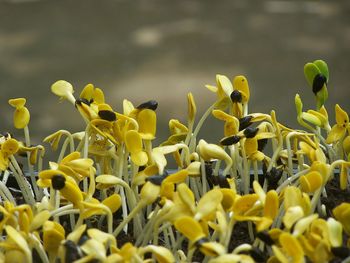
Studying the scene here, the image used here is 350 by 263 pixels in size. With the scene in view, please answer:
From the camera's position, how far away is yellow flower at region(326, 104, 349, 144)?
1010mm

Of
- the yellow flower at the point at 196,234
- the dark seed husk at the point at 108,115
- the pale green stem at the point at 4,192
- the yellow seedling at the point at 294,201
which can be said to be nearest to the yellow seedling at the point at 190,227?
the yellow flower at the point at 196,234

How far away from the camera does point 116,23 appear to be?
143 inches

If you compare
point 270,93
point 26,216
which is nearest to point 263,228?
point 26,216

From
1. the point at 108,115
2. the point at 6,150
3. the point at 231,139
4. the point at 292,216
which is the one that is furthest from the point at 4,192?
the point at 292,216

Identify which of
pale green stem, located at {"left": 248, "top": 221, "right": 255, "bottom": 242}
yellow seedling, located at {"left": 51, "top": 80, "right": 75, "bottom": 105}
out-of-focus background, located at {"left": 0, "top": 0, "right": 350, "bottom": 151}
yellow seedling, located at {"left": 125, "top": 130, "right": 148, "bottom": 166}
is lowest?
out-of-focus background, located at {"left": 0, "top": 0, "right": 350, "bottom": 151}

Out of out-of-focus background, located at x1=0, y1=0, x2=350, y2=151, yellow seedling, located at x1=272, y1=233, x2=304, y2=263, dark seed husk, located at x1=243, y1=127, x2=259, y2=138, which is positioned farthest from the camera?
out-of-focus background, located at x1=0, y1=0, x2=350, y2=151

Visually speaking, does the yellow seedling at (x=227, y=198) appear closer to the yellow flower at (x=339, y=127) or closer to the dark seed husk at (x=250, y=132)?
the dark seed husk at (x=250, y=132)

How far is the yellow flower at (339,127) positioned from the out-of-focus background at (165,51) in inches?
70.8

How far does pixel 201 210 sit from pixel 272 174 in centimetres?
26

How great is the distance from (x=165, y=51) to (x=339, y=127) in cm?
248

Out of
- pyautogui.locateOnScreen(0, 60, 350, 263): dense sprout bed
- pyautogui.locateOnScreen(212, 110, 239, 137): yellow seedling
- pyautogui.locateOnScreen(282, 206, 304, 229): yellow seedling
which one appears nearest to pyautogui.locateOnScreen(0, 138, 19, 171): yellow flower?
pyautogui.locateOnScreen(0, 60, 350, 263): dense sprout bed

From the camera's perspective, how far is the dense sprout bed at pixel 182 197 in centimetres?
77

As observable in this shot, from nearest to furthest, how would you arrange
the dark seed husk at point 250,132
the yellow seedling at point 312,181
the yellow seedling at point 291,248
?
→ the yellow seedling at point 291,248, the yellow seedling at point 312,181, the dark seed husk at point 250,132

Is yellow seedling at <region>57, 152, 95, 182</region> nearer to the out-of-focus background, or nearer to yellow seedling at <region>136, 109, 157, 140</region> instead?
yellow seedling at <region>136, 109, 157, 140</region>
